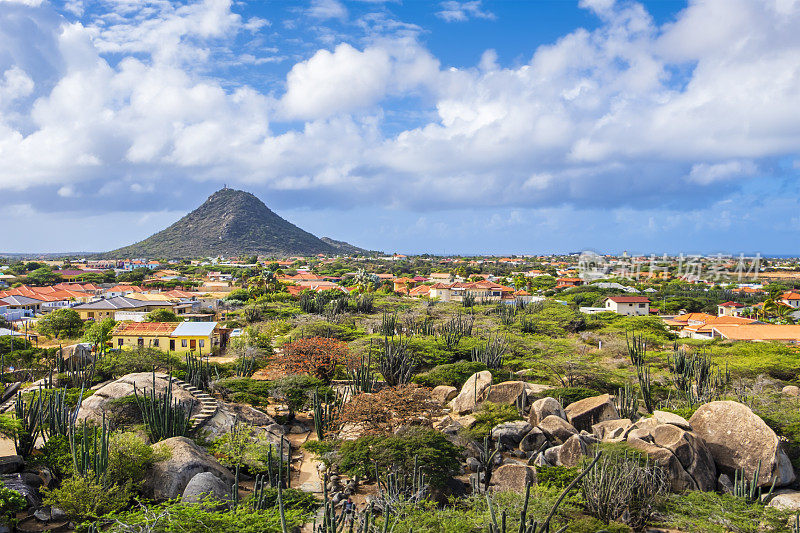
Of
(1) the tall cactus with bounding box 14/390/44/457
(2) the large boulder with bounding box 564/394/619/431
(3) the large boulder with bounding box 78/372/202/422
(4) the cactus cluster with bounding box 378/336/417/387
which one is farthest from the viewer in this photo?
(4) the cactus cluster with bounding box 378/336/417/387

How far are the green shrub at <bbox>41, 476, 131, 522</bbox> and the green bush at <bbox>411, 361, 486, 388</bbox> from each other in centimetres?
1392

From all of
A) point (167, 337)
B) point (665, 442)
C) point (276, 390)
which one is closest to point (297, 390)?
point (276, 390)

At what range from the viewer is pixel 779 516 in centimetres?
1104

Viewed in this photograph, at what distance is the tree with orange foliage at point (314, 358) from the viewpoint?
954 inches

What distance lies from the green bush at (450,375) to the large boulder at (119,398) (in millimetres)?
9643

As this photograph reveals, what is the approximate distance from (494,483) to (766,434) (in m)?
7.35

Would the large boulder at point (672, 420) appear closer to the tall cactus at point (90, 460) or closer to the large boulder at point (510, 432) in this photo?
the large boulder at point (510, 432)

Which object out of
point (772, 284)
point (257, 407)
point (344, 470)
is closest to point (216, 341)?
point (257, 407)

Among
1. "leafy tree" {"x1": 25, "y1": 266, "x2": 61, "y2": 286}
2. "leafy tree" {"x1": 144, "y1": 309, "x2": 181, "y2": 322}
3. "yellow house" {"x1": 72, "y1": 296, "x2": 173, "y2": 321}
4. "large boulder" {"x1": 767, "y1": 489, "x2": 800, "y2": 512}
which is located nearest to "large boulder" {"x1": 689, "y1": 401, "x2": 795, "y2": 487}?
"large boulder" {"x1": 767, "y1": 489, "x2": 800, "y2": 512}

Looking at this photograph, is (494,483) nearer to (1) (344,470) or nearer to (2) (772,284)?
(1) (344,470)

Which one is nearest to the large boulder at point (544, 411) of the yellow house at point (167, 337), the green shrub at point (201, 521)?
the green shrub at point (201, 521)

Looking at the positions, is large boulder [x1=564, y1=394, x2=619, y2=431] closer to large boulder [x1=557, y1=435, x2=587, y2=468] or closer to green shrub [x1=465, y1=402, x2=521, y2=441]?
green shrub [x1=465, y1=402, x2=521, y2=441]

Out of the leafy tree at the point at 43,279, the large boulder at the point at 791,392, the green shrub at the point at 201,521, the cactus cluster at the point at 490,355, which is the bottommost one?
the large boulder at the point at 791,392

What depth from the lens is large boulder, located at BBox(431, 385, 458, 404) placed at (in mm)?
22188
